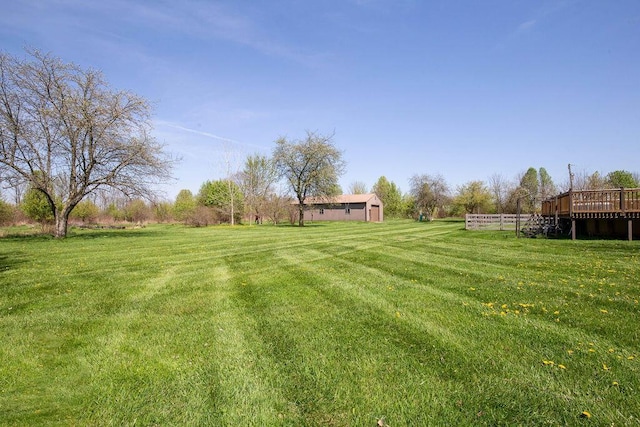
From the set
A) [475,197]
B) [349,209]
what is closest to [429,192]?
[475,197]

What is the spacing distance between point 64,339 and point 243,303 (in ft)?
8.60

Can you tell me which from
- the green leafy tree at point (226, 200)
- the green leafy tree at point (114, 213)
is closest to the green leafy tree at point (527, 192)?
the green leafy tree at point (226, 200)

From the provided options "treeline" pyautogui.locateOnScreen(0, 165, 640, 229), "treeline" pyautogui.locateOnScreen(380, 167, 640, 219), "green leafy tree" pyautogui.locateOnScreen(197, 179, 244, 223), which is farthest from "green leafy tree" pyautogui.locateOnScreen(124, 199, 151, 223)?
"treeline" pyautogui.locateOnScreen(380, 167, 640, 219)

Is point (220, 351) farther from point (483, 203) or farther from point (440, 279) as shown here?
point (483, 203)

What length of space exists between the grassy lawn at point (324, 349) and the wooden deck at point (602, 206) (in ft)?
29.7

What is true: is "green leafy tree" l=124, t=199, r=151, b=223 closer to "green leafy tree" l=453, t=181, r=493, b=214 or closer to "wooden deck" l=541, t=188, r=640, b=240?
"green leafy tree" l=453, t=181, r=493, b=214

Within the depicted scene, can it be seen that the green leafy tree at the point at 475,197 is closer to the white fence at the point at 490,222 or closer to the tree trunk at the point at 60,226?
→ the white fence at the point at 490,222

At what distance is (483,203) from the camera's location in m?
51.0

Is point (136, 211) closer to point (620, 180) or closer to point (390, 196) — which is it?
point (390, 196)

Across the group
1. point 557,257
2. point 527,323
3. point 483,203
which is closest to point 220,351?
point 527,323

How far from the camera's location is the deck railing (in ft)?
50.0

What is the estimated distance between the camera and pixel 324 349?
13.9 feet

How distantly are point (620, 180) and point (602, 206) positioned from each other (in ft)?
120

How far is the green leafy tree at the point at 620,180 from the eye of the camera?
4268cm
